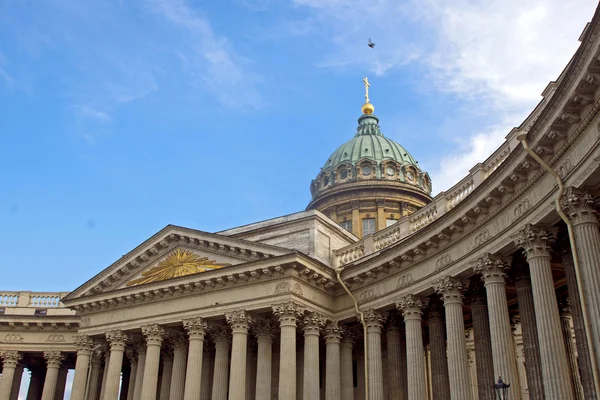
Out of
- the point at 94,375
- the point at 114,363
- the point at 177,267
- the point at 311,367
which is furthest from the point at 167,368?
the point at 311,367

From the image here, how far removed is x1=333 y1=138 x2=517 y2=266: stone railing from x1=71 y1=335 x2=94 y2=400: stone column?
569 inches

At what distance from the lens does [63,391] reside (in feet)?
148

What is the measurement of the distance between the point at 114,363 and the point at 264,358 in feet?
27.9

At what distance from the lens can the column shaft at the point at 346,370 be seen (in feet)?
104

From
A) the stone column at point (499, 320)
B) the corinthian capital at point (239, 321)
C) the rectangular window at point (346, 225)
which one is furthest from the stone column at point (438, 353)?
the rectangular window at point (346, 225)

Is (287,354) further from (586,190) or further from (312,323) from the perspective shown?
(586,190)

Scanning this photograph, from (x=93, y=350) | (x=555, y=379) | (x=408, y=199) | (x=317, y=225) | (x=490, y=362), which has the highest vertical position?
(x=408, y=199)

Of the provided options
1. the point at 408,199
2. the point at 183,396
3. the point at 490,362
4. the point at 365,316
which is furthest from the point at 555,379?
the point at 408,199

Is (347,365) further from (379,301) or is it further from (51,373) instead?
(51,373)

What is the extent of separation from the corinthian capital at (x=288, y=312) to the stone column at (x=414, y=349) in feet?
15.7

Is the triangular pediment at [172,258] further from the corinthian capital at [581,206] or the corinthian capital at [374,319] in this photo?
the corinthian capital at [581,206]

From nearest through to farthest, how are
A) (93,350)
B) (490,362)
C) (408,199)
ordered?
(490,362) < (93,350) < (408,199)

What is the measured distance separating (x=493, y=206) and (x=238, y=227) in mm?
17660

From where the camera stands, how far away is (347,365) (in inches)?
1284
